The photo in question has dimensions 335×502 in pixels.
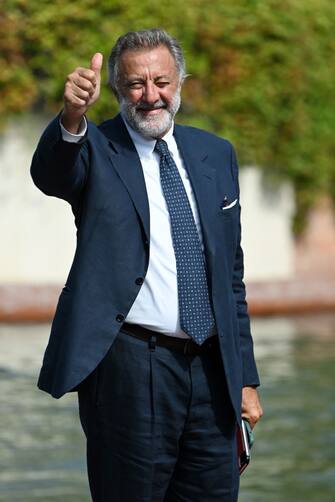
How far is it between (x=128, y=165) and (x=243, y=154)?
13276 mm

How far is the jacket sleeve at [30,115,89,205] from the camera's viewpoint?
3.83 meters

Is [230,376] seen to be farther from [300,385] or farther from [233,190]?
[300,385]

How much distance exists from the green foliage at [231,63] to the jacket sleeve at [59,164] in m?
10.5

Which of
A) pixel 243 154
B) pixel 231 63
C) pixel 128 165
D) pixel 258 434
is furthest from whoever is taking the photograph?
pixel 243 154

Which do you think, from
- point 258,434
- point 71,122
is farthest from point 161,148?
point 258,434

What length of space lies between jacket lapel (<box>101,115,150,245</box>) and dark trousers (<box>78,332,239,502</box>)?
34 centimetres

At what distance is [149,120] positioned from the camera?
4.07 meters

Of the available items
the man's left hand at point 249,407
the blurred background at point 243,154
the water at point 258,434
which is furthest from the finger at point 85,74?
the blurred background at point 243,154

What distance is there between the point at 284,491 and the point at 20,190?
30.6 ft

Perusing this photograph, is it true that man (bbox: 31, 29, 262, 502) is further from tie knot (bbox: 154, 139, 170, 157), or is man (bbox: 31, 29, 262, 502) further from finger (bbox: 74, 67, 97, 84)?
finger (bbox: 74, 67, 97, 84)

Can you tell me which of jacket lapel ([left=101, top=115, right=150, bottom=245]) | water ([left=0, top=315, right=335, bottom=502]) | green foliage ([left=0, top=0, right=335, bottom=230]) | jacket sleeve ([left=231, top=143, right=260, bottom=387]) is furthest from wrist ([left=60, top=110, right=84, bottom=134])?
green foliage ([left=0, top=0, right=335, bottom=230])

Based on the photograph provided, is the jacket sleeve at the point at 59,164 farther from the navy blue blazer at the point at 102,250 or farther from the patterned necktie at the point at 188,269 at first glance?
the patterned necktie at the point at 188,269

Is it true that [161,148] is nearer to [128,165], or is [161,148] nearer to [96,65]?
[128,165]

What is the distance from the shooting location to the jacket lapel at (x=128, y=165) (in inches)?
157
